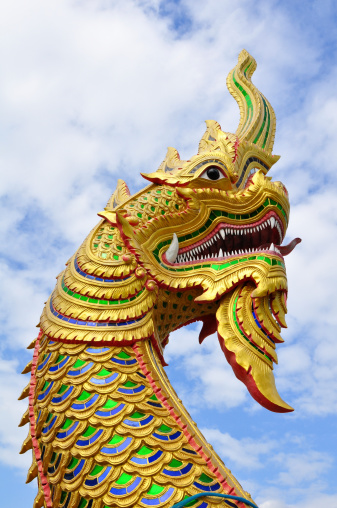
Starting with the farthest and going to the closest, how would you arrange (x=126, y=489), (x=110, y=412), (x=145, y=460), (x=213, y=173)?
(x=213, y=173) < (x=110, y=412) < (x=145, y=460) < (x=126, y=489)

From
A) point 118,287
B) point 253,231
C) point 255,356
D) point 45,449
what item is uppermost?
point 253,231

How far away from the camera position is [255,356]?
409 cm

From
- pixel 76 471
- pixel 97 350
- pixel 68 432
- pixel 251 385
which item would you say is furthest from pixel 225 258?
pixel 76 471

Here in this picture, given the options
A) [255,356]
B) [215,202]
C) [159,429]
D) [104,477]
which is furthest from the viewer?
[215,202]

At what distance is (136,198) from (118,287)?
93 centimetres

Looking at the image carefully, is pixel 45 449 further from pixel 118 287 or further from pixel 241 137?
pixel 241 137

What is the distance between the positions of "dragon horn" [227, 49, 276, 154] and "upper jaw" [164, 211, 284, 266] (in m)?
0.94

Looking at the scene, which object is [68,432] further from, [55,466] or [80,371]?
[80,371]

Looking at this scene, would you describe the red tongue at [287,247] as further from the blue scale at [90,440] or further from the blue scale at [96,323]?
the blue scale at [90,440]

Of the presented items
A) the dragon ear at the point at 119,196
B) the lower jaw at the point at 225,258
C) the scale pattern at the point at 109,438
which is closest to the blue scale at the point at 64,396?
the scale pattern at the point at 109,438

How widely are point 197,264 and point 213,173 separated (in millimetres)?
791

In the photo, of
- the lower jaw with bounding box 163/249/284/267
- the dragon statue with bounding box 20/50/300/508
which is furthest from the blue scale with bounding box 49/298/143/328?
the lower jaw with bounding box 163/249/284/267

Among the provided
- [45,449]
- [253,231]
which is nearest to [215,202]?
[253,231]

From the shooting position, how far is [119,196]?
5.11m
